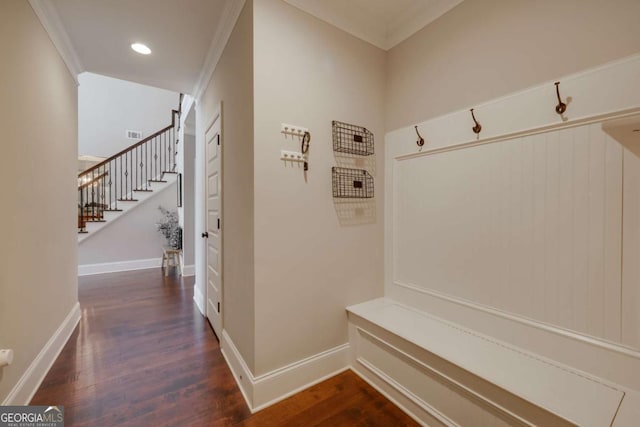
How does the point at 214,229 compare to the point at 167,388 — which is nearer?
the point at 167,388

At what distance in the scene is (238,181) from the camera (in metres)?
1.94

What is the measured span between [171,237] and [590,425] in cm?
632

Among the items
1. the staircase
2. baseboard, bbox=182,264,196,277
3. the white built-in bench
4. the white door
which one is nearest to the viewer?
the white built-in bench

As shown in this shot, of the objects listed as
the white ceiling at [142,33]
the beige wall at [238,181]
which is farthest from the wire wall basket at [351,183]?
the white ceiling at [142,33]

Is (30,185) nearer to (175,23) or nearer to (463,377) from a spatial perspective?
(175,23)

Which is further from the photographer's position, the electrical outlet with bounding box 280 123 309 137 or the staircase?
the staircase

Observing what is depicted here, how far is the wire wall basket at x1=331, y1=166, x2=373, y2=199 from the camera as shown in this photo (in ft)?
6.57

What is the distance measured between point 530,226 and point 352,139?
→ 132cm

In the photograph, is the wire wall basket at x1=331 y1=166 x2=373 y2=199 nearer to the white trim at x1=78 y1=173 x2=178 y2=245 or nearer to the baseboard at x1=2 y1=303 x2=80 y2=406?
the baseboard at x1=2 y1=303 x2=80 y2=406

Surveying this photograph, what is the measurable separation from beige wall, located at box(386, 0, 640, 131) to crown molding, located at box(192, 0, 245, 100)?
1327 mm

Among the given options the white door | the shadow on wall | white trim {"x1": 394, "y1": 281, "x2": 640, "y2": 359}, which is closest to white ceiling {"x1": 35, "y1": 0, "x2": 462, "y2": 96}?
the white door

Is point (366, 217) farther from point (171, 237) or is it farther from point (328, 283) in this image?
point (171, 237)

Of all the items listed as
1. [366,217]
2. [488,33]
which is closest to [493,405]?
[366,217]

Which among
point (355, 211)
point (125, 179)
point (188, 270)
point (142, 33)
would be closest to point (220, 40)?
point (142, 33)
